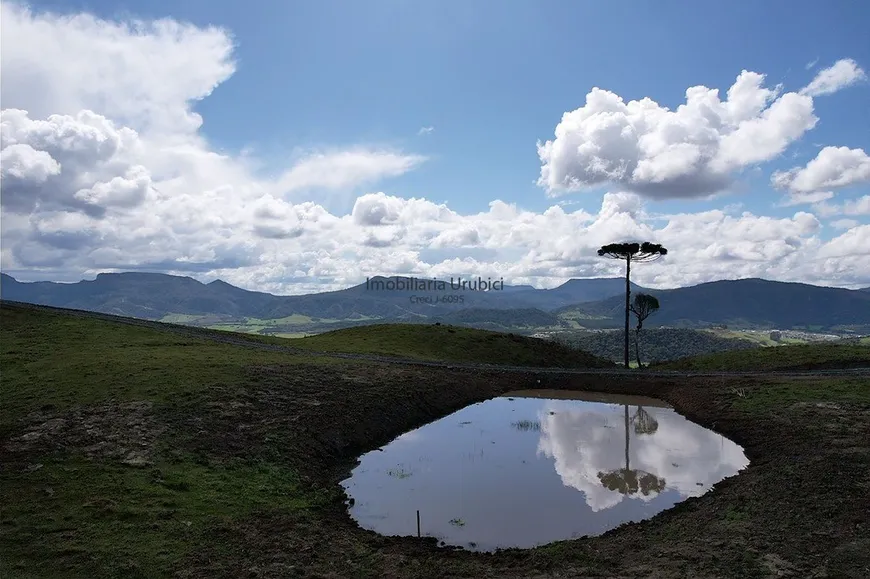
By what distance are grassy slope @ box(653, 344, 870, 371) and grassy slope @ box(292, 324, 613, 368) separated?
15413 millimetres

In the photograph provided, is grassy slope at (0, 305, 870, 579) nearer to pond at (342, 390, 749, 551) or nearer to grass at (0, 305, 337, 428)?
grass at (0, 305, 337, 428)

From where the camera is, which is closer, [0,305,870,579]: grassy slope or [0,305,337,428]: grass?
[0,305,870,579]: grassy slope

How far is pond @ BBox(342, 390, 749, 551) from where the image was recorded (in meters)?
22.6

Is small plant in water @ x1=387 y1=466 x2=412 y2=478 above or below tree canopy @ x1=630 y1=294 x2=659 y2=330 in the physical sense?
below

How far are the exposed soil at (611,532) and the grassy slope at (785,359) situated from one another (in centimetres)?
2334


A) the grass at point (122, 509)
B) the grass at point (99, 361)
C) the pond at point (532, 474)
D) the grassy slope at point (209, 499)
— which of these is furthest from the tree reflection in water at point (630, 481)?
the grass at point (99, 361)

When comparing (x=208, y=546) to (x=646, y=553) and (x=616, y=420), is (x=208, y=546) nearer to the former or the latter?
(x=646, y=553)

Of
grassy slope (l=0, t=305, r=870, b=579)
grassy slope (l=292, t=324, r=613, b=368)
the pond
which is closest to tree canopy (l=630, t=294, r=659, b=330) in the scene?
grassy slope (l=292, t=324, r=613, b=368)

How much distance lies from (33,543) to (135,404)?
16020 mm

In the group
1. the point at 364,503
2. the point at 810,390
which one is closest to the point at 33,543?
the point at 364,503

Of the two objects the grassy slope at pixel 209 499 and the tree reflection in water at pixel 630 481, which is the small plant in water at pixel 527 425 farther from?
the grassy slope at pixel 209 499

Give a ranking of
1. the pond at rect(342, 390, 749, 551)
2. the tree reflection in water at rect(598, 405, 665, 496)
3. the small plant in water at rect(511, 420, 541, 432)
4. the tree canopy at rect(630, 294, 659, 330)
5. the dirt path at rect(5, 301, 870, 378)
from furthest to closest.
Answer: the tree canopy at rect(630, 294, 659, 330) < the dirt path at rect(5, 301, 870, 378) < the small plant in water at rect(511, 420, 541, 432) < the tree reflection in water at rect(598, 405, 665, 496) < the pond at rect(342, 390, 749, 551)

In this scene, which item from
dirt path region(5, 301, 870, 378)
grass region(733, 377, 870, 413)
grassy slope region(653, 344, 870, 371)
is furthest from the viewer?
grassy slope region(653, 344, 870, 371)

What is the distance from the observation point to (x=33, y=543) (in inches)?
680
